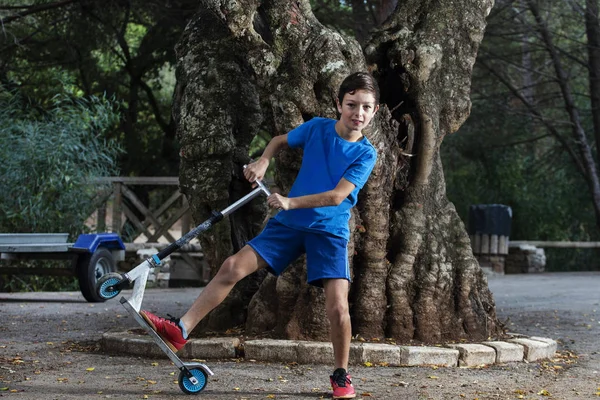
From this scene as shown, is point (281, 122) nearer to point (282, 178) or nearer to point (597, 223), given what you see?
point (282, 178)

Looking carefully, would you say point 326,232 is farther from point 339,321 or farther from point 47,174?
point 47,174

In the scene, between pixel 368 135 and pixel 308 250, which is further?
pixel 368 135

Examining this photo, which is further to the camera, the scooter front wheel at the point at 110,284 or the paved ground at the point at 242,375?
the paved ground at the point at 242,375

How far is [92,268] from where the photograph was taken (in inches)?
436

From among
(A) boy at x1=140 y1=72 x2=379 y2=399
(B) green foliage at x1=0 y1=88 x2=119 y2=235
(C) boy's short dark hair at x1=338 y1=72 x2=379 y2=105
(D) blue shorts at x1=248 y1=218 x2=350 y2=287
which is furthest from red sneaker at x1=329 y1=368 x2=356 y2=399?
(B) green foliage at x1=0 y1=88 x2=119 y2=235

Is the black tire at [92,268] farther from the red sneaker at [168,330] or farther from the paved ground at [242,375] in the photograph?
the red sneaker at [168,330]

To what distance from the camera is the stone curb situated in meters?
6.52

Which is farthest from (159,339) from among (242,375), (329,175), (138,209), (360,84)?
(138,209)

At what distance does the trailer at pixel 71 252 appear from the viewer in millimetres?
11031

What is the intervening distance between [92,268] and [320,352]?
521cm

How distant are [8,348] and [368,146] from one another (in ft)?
11.3

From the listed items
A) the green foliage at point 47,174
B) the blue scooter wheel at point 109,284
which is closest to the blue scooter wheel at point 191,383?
the blue scooter wheel at point 109,284

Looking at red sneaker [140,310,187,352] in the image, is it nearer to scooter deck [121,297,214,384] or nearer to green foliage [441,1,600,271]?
scooter deck [121,297,214,384]

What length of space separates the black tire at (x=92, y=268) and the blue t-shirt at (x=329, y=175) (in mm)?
6018
